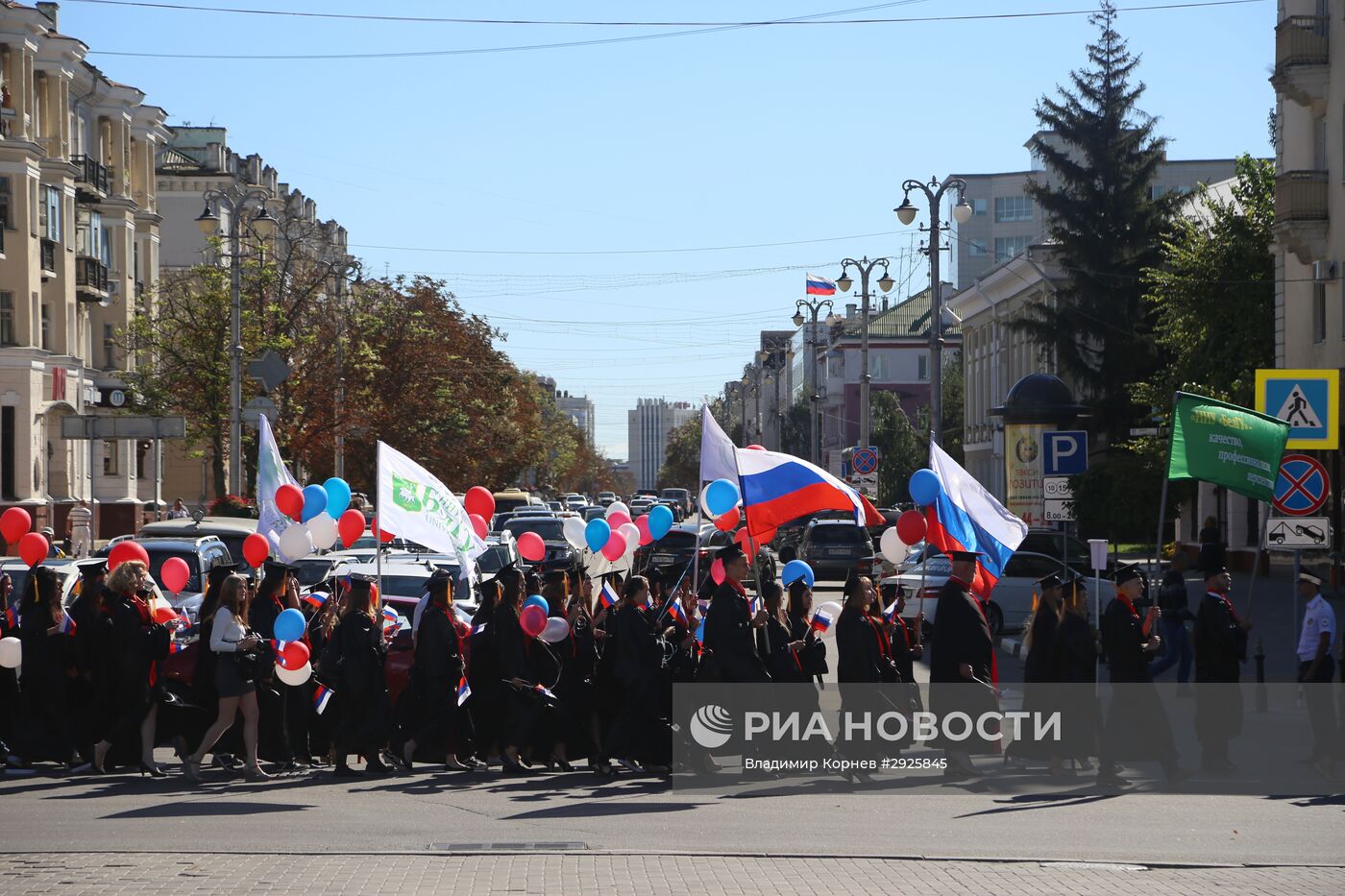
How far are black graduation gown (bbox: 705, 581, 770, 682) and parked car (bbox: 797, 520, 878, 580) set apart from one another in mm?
24785

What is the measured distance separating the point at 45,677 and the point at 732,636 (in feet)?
16.9

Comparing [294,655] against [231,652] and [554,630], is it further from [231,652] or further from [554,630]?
[554,630]

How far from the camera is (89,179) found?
5197cm

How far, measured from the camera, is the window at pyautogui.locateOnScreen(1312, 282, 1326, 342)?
1439 inches

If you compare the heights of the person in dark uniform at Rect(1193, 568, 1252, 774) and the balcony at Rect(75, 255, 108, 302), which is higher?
the balcony at Rect(75, 255, 108, 302)

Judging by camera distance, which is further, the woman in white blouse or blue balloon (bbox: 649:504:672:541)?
blue balloon (bbox: 649:504:672:541)

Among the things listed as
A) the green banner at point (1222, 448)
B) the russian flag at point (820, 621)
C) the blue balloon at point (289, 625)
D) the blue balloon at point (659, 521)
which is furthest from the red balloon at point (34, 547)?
the green banner at point (1222, 448)

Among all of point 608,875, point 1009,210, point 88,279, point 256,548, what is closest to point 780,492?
point 256,548

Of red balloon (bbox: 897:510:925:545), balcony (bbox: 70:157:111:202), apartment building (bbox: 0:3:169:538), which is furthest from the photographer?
balcony (bbox: 70:157:111:202)

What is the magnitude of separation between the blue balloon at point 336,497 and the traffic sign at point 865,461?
2659 cm

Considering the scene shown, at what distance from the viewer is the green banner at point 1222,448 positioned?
14766mm

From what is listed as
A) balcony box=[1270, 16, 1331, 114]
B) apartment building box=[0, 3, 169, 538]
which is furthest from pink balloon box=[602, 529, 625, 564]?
apartment building box=[0, 3, 169, 538]

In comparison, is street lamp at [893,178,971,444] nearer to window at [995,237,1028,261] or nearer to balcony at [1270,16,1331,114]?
balcony at [1270,16,1331,114]

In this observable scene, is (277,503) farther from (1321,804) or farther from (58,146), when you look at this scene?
(58,146)
